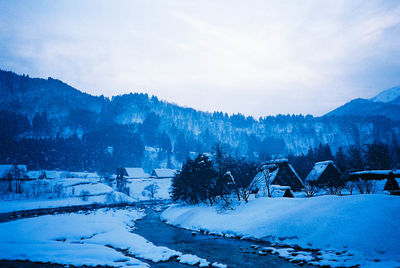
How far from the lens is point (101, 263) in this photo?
16109 mm

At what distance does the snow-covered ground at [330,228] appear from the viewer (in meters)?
14.5

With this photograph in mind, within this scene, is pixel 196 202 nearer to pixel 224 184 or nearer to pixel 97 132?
pixel 224 184

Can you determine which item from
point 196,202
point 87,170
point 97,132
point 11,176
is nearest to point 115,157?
point 87,170

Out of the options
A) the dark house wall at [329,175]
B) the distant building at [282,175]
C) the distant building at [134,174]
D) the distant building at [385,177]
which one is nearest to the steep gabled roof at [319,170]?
Answer: the dark house wall at [329,175]

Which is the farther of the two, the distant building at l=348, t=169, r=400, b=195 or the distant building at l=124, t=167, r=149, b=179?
the distant building at l=124, t=167, r=149, b=179

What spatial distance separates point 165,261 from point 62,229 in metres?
17.2

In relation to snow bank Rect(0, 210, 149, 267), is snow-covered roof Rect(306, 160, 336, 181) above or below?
above

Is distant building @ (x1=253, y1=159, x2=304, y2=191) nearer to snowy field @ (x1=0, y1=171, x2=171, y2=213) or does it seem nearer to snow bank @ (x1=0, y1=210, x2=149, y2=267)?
snow bank @ (x1=0, y1=210, x2=149, y2=267)

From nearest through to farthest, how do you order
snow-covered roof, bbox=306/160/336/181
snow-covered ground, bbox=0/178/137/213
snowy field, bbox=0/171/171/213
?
snow-covered roof, bbox=306/160/336/181
snow-covered ground, bbox=0/178/137/213
snowy field, bbox=0/171/171/213

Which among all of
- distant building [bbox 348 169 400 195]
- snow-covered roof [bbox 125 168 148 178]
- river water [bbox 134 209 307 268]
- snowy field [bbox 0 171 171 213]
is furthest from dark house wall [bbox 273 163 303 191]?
snow-covered roof [bbox 125 168 148 178]

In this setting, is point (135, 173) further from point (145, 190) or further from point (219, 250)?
point (219, 250)

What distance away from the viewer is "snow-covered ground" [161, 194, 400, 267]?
47.5ft

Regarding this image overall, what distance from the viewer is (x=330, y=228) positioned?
1822 centimetres

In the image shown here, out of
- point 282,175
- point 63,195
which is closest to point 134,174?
Answer: point 63,195
